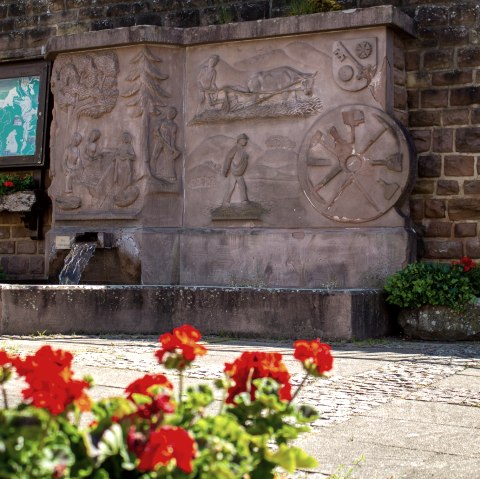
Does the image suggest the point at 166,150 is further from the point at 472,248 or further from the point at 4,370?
the point at 4,370

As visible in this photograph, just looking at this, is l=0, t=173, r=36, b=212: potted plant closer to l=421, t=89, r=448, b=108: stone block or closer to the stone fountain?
the stone fountain

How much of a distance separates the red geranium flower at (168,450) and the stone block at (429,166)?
284 inches

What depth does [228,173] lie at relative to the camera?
8.66 m

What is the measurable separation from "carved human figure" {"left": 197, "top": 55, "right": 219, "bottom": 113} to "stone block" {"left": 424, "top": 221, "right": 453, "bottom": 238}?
2.22m

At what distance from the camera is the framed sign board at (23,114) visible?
34.5 ft

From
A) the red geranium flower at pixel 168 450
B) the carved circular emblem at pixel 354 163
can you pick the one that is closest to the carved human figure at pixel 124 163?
the carved circular emblem at pixel 354 163

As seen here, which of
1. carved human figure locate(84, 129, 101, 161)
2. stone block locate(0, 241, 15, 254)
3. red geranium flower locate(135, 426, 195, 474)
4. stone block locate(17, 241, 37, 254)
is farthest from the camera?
stone block locate(0, 241, 15, 254)

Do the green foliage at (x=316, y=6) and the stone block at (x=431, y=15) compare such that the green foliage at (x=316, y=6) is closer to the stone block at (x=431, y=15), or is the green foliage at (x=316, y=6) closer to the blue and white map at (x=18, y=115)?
the stone block at (x=431, y=15)

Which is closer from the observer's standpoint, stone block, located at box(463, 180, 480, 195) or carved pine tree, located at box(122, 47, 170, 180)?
stone block, located at box(463, 180, 480, 195)

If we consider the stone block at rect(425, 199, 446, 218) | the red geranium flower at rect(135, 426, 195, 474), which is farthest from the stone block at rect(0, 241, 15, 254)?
the red geranium flower at rect(135, 426, 195, 474)

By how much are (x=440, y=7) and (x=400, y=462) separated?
20.3ft

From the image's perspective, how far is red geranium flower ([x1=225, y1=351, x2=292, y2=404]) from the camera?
6.59 ft

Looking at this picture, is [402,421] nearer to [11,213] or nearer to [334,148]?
[334,148]

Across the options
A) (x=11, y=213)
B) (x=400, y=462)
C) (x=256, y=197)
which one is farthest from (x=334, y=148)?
(x=400, y=462)
